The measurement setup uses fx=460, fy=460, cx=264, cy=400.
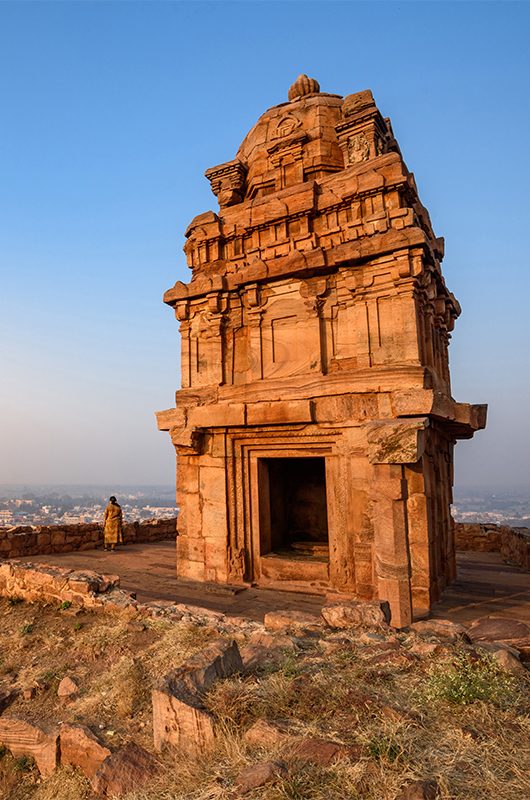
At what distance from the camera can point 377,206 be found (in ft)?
26.4

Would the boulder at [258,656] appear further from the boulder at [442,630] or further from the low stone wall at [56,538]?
the low stone wall at [56,538]

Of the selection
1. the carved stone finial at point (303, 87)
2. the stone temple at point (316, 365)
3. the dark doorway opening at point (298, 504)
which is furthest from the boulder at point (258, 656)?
the carved stone finial at point (303, 87)

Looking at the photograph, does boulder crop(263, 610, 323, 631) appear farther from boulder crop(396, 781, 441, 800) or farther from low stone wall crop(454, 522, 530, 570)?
low stone wall crop(454, 522, 530, 570)

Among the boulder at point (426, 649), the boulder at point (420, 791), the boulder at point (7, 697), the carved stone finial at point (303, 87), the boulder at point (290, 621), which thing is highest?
the carved stone finial at point (303, 87)

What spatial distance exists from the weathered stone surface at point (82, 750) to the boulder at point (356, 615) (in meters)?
Result: 2.38

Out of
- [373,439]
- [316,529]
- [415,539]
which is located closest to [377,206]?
[373,439]

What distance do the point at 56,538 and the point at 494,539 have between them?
12822 millimetres

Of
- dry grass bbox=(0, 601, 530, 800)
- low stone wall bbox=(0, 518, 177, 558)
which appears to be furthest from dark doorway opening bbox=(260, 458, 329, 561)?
low stone wall bbox=(0, 518, 177, 558)

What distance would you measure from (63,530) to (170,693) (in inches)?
479

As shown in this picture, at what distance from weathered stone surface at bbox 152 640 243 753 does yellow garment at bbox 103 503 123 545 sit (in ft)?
36.4

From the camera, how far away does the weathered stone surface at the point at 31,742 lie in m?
3.50

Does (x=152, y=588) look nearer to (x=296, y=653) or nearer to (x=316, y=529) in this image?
(x=316, y=529)

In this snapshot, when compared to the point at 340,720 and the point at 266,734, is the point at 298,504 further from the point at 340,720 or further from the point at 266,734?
the point at 266,734

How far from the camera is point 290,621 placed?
15.9 feet
